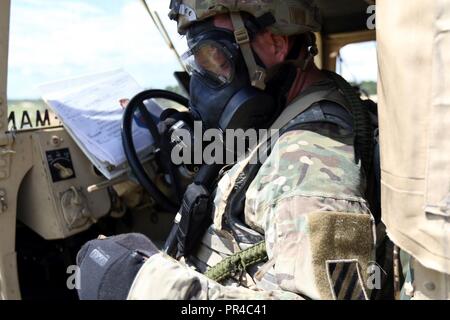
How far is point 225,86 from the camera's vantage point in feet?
5.52

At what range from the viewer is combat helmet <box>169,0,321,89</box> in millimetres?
1652

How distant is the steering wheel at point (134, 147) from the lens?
205 cm

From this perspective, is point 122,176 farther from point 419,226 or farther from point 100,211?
point 419,226

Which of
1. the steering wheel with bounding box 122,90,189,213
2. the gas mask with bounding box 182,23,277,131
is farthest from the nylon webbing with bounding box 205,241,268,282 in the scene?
the steering wheel with bounding box 122,90,189,213

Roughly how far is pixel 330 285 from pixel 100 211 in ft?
4.48

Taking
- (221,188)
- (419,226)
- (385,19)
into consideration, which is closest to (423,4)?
(385,19)

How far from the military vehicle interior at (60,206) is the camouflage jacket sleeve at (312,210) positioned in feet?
3.02

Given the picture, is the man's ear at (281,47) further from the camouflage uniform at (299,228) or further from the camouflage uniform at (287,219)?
the camouflage uniform at (299,228)

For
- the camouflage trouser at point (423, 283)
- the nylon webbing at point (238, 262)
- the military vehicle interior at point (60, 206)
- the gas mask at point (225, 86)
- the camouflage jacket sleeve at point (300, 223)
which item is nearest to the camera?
the camouflage trouser at point (423, 283)

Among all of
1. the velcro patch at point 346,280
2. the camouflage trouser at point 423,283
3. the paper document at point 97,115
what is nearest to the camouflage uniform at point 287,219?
the velcro patch at point 346,280

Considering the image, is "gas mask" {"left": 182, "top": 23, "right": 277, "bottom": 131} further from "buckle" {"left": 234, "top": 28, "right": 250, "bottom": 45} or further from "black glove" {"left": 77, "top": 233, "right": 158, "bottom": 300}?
"black glove" {"left": 77, "top": 233, "right": 158, "bottom": 300}

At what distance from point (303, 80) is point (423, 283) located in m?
1.00

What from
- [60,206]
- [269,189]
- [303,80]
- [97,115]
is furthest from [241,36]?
[60,206]
